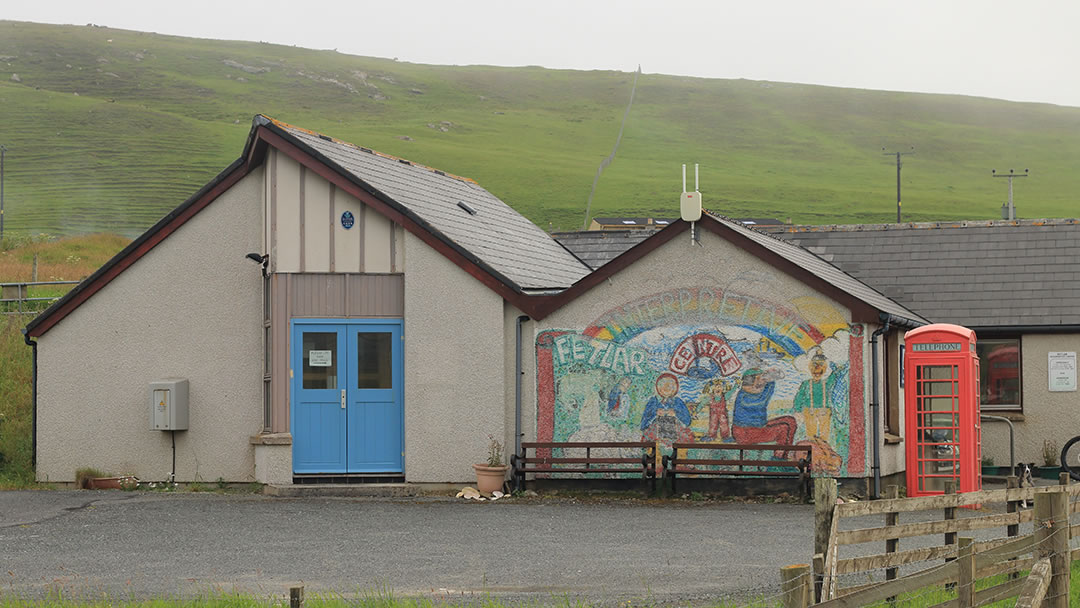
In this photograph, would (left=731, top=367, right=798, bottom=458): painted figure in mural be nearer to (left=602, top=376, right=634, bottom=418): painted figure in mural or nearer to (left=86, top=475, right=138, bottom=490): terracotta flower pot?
(left=602, top=376, right=634, bottom=418): painted figure in mural

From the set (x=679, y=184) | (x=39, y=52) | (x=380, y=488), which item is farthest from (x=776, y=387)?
(x=39, y=52)

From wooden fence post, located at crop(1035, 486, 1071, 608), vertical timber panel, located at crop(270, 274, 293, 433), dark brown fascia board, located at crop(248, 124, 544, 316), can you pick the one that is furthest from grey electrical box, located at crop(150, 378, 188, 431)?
wooden fence post, located at crop(1035, 486, 1071, 608)

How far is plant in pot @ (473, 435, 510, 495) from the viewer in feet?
58.8

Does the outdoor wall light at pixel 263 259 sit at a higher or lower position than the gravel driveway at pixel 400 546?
higher

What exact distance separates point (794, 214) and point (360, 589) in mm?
81018

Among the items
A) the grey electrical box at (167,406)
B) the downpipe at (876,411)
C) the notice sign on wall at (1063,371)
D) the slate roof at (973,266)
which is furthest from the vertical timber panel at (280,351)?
the notice sign on wall at (1063,371)

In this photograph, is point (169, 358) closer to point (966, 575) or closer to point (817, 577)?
point (817, 577)

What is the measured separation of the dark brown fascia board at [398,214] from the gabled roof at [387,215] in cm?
1

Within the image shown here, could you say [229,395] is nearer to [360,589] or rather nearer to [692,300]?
[692,300]

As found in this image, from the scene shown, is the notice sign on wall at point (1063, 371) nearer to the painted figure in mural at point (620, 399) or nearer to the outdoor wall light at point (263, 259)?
the painted figure in mural at point (620, 399)

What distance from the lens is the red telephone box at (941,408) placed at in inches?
687

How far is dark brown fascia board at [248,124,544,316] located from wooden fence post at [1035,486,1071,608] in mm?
→ 10457

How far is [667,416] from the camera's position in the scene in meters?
18.0

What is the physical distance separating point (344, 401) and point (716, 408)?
5.19 meters
